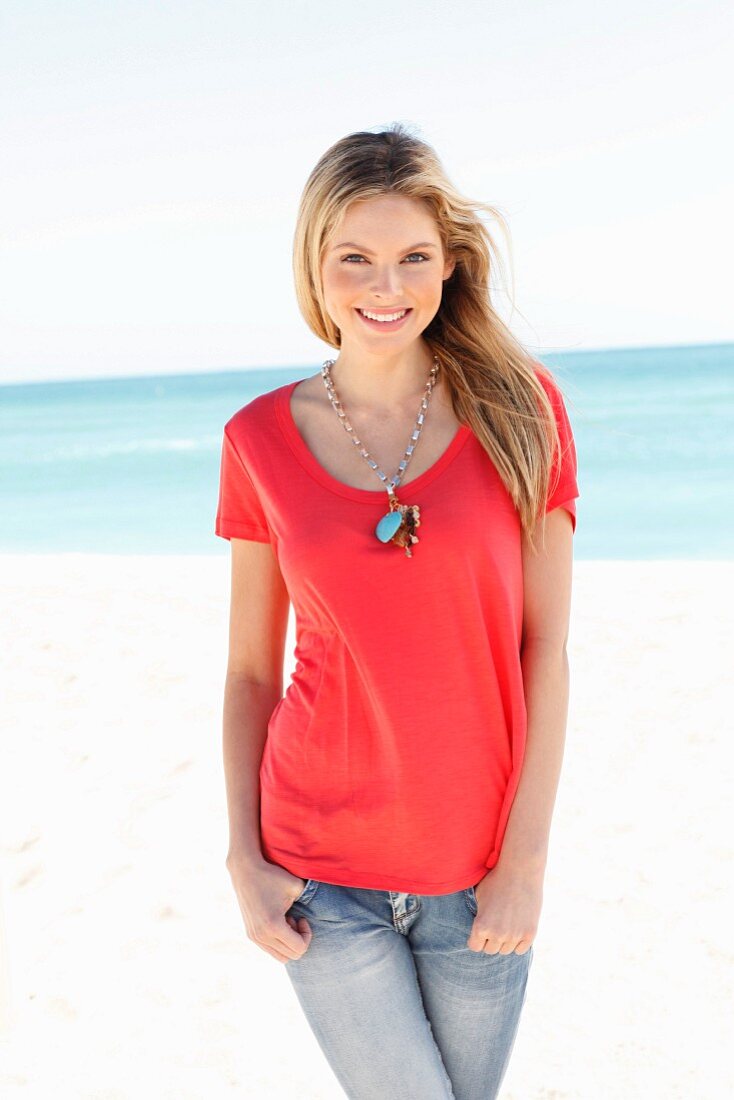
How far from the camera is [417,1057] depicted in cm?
171

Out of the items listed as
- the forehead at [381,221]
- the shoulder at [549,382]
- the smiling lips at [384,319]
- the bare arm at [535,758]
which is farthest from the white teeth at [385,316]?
the bare arm at [535,758]

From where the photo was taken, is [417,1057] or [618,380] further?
[618,380]

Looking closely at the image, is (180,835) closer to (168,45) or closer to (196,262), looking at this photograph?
(168,45)

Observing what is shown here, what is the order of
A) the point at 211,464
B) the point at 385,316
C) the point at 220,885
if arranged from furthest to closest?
1. the point at 211,464
2. the point at 220,885
3. the point at 385,316

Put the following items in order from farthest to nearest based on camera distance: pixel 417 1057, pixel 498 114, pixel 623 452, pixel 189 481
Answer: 1. pixel 498 114
2. pixel 189 481
3. pixel 623 452
4. pixel 417 1057

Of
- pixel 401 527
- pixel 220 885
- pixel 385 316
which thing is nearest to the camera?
pixel 401 527

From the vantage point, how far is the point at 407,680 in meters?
1.68

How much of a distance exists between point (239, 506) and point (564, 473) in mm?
533

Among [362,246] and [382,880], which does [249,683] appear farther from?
[362,246]

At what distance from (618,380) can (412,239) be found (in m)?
42.4

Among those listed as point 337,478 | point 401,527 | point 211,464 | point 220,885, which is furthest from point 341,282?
point 211,464

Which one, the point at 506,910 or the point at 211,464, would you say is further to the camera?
the point at 211,464

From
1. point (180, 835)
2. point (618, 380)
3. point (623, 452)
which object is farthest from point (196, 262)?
point (180, 835)

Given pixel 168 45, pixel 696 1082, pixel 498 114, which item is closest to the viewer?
pixel 696 1082
